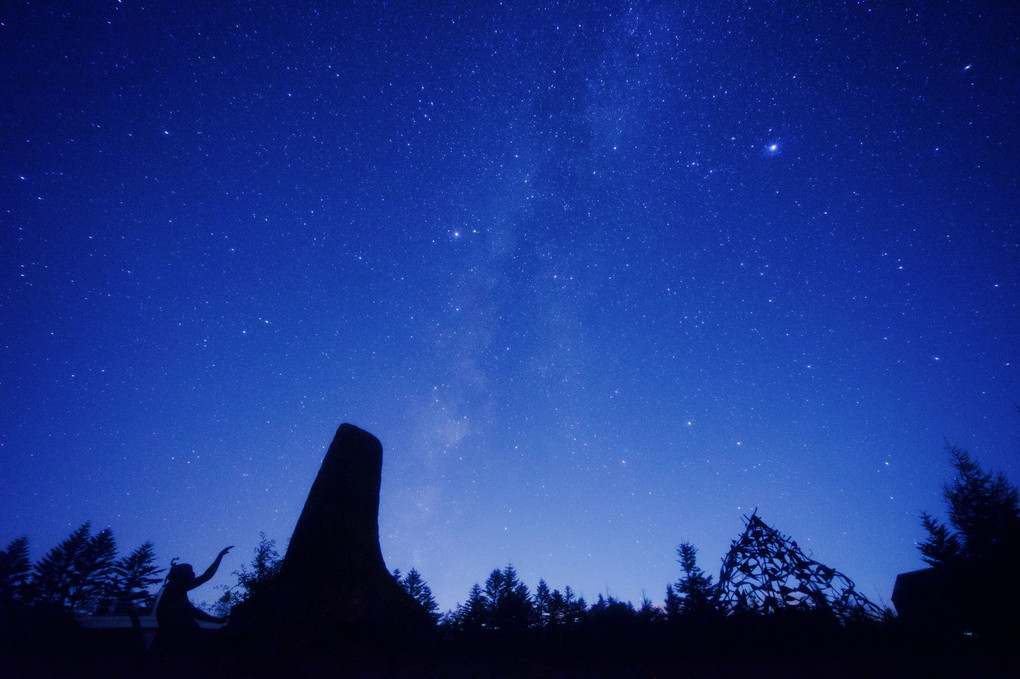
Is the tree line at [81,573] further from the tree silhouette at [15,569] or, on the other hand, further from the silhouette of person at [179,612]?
the silhouette of person at [179,612]

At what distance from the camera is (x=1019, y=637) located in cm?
745

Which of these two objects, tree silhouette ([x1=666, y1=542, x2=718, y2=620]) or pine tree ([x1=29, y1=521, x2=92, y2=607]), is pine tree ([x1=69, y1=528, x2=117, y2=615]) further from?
tree silhouette ([x1=666, y1=542, x2=718, y2=620])

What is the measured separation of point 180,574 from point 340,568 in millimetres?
3766

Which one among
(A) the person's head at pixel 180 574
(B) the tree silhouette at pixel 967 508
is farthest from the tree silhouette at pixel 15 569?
(B) the tree silhouette at pixel 967 508

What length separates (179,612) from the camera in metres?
8.84

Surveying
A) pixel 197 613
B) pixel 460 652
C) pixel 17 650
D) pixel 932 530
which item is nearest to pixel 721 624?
pixel 460 652

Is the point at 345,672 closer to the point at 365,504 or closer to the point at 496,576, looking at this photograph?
the point at 365,504

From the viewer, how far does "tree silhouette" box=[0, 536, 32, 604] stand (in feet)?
148

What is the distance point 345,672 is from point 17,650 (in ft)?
21.7

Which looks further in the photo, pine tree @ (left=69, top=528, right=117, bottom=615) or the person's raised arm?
pine tree @ (left=69, top=528, right=117, bottom=615)

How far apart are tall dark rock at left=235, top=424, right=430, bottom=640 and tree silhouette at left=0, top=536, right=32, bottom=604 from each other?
6315 cm

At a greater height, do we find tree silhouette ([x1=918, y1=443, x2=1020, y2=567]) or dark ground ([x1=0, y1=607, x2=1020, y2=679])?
tree silhouette ([x1=918, y1=443, x2=1020, y2=567])

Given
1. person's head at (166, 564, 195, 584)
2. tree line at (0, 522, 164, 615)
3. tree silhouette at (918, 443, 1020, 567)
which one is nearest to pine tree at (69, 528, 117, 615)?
tree line at (0, 522, 164, 615)

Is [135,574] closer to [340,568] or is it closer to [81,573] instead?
[81,573]
